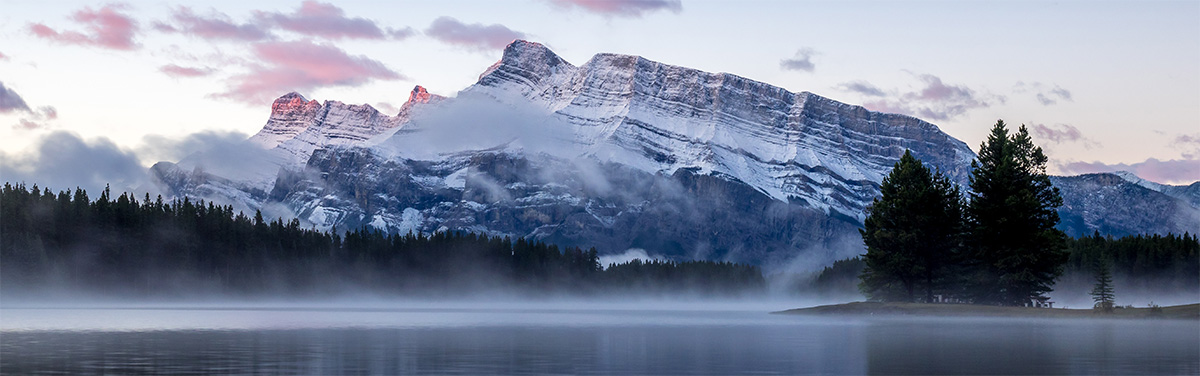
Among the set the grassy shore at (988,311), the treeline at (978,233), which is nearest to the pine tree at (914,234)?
the treeline at (978,233)

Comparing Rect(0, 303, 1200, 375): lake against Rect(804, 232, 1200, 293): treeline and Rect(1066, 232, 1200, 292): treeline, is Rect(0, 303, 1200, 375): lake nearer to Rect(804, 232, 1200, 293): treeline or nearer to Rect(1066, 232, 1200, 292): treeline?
Rect(804, 232, 1200, 293): treeline

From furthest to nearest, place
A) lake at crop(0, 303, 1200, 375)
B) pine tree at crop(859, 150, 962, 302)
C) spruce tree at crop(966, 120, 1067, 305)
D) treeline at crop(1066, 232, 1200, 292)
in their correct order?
1. treeline at crop(1066, 232, 1200, 292)
2. pine tree at crop(859, 150, 962, 302)
3. spruce tree at crop(966, 120, 1067, 305)
4. lake at crop(0, 303, 1200, 375)

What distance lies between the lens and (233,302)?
188750 millimetres

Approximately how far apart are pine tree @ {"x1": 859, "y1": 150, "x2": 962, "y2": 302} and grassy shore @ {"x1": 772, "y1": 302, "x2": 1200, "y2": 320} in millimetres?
4191

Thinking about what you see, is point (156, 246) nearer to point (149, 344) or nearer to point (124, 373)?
point (149, 344)

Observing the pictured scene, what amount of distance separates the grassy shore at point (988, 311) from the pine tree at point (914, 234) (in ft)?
13.7

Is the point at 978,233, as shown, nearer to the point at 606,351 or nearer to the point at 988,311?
the point at 988,311

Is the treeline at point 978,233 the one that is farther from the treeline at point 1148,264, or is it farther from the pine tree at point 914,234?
the treeline at point 1148,264

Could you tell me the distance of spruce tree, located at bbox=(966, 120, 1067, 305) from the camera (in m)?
97.4

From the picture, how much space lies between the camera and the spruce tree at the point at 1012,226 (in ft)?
320

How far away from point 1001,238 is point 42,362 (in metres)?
78.5

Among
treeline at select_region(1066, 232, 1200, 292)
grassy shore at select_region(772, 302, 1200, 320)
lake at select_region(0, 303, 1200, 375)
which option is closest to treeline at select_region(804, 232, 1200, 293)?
treeline at select_region(1066, 232, 1200, 292)

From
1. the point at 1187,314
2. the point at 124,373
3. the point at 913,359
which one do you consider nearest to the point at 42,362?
the point at 124,373

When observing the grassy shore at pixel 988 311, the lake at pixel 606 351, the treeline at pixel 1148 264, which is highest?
the treeline at pixel 1148 264
